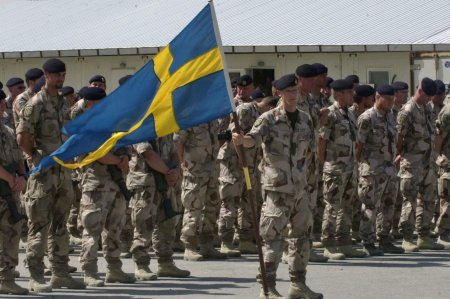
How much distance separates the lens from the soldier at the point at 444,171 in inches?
700

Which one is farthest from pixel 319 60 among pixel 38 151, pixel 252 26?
pixel 38 151

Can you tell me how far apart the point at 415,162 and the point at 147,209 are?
4.24 meters

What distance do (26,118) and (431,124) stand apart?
6.10 meters

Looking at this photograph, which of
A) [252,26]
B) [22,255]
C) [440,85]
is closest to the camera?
[22,255]

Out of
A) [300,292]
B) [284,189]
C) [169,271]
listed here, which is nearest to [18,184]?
[169,271]

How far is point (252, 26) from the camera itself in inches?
1219

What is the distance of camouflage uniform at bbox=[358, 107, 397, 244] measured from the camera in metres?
16.7

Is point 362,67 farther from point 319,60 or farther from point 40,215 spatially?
point 40,215

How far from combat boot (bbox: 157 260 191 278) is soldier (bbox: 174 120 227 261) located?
1.51 m

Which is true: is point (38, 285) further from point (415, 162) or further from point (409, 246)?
point (415, 162)

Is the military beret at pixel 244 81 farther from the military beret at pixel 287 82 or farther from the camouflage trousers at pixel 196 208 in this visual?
the military beret at pixel 287 82

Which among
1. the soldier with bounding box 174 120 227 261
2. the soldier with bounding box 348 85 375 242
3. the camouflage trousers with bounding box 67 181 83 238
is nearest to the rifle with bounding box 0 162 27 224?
Answer: the soldier with bounding box 174 120 227 261

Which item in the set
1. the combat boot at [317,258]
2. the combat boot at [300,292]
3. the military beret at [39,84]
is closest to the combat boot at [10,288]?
the combat boot at [300,292]

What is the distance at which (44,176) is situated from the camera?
13602 millimetres
